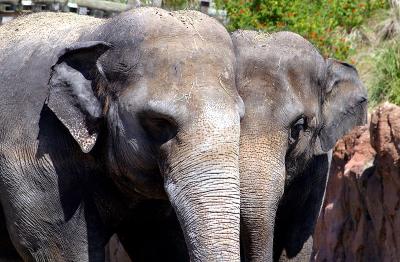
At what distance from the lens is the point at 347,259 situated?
491 inches

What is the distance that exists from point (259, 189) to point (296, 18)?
6102 millimetres

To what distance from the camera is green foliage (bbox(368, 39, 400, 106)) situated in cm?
1488

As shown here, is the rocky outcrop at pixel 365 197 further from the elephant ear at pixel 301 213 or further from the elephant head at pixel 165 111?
the elephant head at pixel 165 111

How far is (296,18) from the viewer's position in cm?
1498

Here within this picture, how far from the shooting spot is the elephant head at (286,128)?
9180 mm

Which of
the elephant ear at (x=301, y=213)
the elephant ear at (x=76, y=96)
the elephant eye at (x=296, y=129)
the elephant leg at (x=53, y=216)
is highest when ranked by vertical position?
the elephant ear at (x=76, y=96)

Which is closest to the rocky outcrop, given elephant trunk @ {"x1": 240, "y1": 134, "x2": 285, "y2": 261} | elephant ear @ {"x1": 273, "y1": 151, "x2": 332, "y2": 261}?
elephant ear @ {"x1": 273, "y1": 151, "x2": 332, "y2": 261}

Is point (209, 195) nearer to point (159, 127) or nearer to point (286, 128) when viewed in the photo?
point (159, 127)

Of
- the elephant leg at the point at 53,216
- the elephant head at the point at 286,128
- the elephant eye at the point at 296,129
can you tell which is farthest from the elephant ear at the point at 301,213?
the elephant leg at the point at 53,216

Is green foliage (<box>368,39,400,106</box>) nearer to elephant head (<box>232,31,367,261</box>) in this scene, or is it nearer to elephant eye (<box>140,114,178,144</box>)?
elephant head (<box>232,31,367,261</box>)

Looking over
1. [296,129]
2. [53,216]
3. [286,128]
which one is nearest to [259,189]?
[286,128]

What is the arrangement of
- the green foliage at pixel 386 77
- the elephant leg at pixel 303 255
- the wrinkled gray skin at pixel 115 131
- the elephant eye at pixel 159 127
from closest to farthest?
the wrinkled gray skin at pixel 115 131, the elephant eye at pixel 159 127, the elephant leg at pixel 303 255, the green foliage at pixel 386 77

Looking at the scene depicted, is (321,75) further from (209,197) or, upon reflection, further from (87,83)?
(209,197)

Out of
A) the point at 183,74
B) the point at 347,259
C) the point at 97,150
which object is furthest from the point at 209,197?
the point at 347,259
